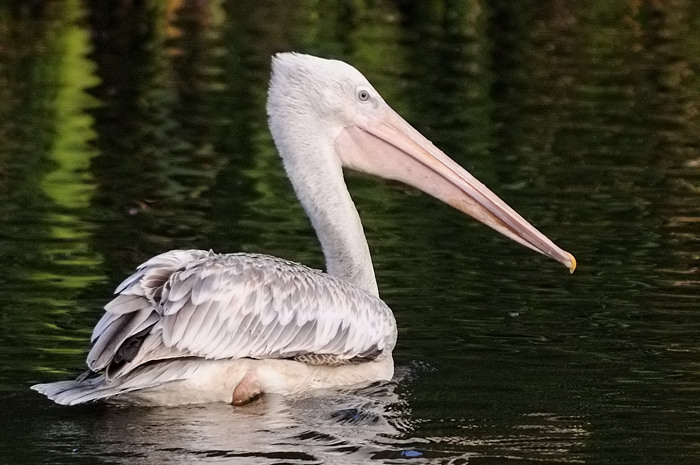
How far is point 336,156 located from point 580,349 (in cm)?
139

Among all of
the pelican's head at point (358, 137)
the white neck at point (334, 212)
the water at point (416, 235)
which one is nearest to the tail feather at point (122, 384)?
the water at point (416, 235)

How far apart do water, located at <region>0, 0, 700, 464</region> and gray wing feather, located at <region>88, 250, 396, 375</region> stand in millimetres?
220

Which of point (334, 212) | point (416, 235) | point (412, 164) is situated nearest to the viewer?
point (334, 212)

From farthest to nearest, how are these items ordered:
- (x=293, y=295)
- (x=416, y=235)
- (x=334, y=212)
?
(x=416, y=235) < (x=334, y=212) < (x=293, y=295)

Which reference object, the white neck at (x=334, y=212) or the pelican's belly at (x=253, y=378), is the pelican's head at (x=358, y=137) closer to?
the white neck at (x=334, y=212)

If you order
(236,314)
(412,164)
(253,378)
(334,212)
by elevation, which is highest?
(412,164)

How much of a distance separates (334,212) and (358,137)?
0.38m

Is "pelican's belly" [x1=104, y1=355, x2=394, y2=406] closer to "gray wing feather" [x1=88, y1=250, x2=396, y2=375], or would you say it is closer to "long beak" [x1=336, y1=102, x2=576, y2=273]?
"gray wing feather" [x1=88, y1=250, x2=396, y2=375]

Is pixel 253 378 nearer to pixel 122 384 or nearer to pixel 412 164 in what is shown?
pixel 122 384

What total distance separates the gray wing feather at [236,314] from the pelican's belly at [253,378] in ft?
0.18

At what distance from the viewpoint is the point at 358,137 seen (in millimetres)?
7102

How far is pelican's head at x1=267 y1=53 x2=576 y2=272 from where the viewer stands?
692 cm

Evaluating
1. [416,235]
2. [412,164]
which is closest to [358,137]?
[412,164]

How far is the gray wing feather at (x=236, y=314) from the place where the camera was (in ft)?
19.2
